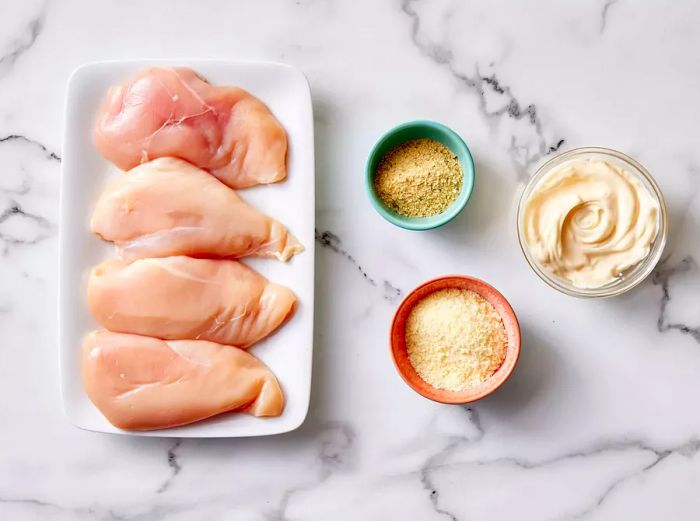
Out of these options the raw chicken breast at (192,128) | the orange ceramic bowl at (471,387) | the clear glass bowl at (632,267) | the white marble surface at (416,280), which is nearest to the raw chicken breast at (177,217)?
the raw chicken breast at (192,128)

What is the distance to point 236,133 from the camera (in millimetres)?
1464

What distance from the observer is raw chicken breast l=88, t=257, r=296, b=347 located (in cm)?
143

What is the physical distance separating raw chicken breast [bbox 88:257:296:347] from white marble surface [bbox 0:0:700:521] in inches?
5.2

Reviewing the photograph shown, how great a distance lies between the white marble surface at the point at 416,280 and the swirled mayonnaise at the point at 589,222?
99 millimetres

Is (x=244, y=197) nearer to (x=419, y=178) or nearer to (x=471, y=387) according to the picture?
(x=419, y=178)

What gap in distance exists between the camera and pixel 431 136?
4.81 ft

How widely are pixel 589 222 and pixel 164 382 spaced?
864 millimetres

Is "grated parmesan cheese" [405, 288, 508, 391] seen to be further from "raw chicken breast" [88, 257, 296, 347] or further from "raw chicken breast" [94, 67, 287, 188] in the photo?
"raw chicken breast" [94, 67, 287, 188]

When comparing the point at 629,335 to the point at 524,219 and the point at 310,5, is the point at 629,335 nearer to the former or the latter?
the point at 524,219

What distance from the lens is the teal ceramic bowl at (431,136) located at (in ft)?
4.68

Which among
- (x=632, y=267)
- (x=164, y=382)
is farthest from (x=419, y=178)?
(x=164, y=382)

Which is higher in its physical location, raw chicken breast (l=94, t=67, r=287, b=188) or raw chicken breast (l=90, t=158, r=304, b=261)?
raw chicken breast (l=94, t=67, r=287, b=188)

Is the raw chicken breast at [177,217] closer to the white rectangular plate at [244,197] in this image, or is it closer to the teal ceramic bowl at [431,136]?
the white rectangular plate at [244,197]

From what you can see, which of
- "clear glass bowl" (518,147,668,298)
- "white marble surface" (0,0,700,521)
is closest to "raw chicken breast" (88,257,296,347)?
"white marble surface" (0,0,700,521)
